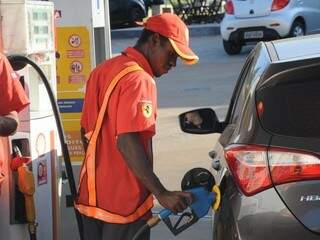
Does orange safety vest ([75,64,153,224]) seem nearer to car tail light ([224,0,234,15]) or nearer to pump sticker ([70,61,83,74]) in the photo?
pump sticker ([70,61,83,74])

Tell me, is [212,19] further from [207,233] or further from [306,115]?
[306,115]

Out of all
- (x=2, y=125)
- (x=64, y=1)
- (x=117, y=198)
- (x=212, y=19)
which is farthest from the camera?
(x=212, y=19)

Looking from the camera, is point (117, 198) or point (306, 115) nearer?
point (306, 115)

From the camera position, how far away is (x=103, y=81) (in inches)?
147

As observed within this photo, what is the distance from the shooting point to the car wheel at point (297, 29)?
60.5ft

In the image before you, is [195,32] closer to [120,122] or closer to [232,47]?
[232,47]

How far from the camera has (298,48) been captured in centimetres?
352

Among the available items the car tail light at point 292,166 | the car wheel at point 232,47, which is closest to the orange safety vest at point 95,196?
the car tail light at point 292,166

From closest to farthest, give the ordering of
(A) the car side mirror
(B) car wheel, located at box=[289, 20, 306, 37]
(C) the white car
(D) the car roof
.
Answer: (D) the car roof, (A) the car side mirror, (C) the white car, (B) car wheel, located at box=[289, 20, 306, 37]

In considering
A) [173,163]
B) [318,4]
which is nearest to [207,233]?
[173,163]

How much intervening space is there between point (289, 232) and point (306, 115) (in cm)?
45

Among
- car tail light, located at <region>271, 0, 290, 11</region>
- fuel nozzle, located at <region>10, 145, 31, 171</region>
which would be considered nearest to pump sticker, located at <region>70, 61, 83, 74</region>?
fuel nozzle, located at <region>10, 145, 31, 171</region>

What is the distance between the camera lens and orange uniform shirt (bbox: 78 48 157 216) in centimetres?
353

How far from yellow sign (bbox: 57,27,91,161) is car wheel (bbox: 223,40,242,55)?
13318mm
